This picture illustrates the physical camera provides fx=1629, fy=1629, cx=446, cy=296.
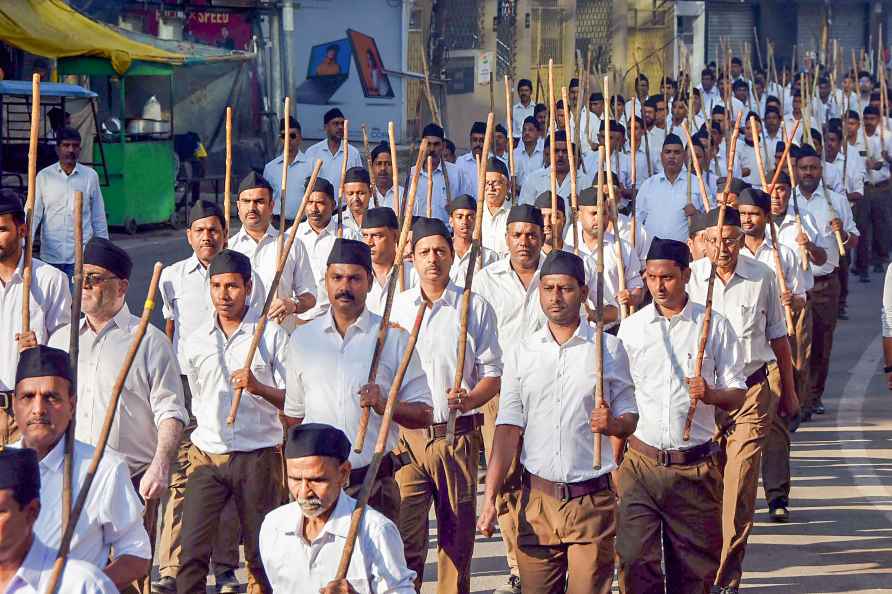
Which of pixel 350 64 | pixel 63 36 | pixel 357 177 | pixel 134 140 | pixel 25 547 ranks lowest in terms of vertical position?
pixel 25 547

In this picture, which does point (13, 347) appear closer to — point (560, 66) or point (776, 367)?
point (776, 367)

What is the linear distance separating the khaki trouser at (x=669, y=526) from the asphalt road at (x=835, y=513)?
3.82 feet

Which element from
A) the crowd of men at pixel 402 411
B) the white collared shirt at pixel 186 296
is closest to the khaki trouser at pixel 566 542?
the crowd of men at pixel 402 411

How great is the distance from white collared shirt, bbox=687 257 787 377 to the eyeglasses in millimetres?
3282

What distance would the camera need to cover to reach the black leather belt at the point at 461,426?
7.56 meters

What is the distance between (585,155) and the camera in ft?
56.6

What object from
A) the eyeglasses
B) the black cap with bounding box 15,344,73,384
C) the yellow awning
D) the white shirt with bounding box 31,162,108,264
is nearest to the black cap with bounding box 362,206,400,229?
the eyeglasses

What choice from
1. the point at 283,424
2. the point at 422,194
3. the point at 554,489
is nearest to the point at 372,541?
the point at 554,489

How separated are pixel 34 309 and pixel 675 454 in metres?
3.05

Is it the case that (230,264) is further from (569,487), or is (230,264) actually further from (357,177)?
(357,177)

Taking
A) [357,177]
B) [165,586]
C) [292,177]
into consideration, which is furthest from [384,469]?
[292,177]

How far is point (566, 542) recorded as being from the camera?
6691 mm

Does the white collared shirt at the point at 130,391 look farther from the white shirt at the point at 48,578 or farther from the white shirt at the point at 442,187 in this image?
the white shirt at the point at 442,187

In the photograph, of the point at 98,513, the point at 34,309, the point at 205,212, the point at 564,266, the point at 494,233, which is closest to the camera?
the point at 98,513
